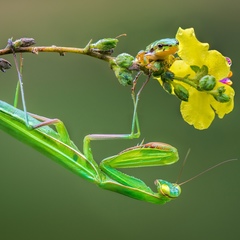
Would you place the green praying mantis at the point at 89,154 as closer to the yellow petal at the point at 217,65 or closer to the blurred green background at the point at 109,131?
the yellow petal at the point at 217,65

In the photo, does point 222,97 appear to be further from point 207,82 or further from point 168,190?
point 168,190

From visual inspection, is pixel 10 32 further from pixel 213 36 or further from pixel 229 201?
pixel 229 201

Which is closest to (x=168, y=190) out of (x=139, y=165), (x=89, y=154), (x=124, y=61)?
(x=139, y=165)

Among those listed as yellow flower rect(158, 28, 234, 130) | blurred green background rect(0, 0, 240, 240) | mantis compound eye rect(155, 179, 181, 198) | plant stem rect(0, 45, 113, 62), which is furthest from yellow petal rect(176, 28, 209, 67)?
blurred green background rect(0, 0, 240, 240)

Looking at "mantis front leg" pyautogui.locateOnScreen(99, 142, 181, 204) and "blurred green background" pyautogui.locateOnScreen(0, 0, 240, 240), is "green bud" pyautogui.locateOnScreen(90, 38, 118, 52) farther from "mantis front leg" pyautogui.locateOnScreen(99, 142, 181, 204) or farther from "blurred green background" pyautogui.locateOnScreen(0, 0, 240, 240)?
"blurred green background" pyautogui.locateOnScreen(0, 0, 240, 240)

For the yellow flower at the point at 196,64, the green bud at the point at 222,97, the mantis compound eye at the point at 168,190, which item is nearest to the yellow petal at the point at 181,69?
the yellow flower at the point at 196,64

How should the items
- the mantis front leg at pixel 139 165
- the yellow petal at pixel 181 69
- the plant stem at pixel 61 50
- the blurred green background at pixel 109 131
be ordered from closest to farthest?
the plant stem at pixel 61 50 < the yellow petal at pixel 181 69 < the mantis front leg at pixel 139 165 < the blurred green background at pixel 109 131
